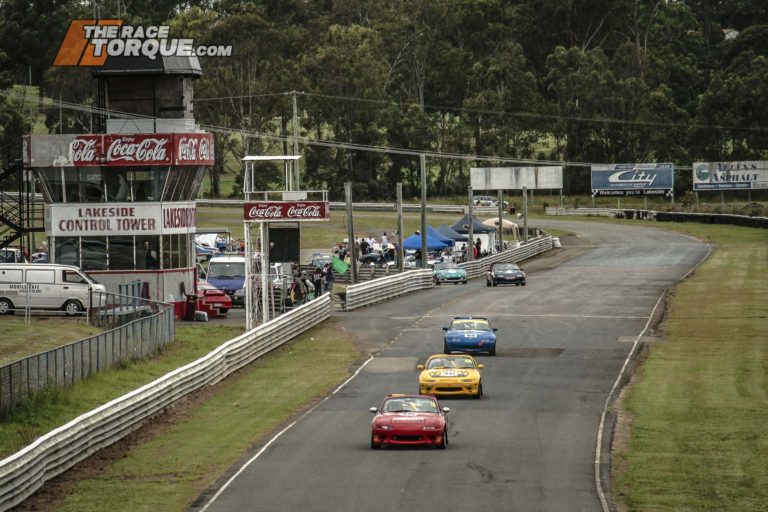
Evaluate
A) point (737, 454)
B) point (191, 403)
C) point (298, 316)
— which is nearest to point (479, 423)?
point (737, 454)

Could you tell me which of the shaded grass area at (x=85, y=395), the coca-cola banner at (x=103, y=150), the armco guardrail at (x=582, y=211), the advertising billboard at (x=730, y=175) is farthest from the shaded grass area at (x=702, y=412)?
the armco guardrail at (x=582, y=211)

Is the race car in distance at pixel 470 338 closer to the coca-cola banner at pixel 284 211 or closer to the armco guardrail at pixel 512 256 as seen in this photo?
the coca-cola banner at pixel 284 211

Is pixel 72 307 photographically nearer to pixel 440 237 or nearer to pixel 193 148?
pixel 193 148

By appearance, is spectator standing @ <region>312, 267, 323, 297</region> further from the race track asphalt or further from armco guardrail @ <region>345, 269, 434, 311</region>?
the race track asphalt

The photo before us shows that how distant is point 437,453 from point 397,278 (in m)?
39.9

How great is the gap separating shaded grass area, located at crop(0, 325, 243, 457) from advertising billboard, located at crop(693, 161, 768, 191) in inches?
3256

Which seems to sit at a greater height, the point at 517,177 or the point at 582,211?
the point at 517,177

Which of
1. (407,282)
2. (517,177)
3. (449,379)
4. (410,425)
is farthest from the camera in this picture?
(517,177)

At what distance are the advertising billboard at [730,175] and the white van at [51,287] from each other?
82655 mm

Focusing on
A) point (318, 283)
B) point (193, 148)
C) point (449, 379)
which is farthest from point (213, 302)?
point (449, 379)

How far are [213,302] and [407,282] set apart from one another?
15.6 metres

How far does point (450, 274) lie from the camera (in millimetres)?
74375

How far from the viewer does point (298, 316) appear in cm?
4966

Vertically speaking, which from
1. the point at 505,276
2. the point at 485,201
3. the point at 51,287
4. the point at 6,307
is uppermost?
the point at 485,201
